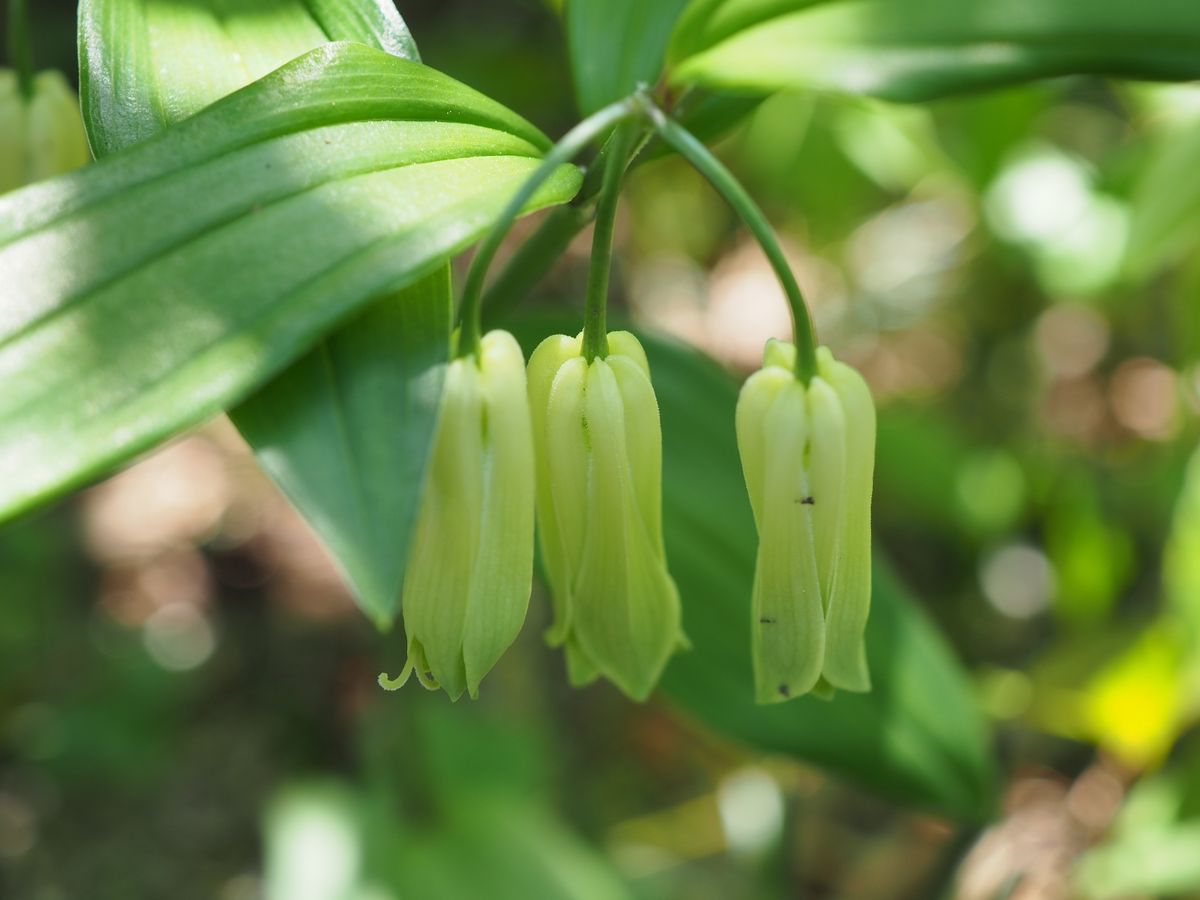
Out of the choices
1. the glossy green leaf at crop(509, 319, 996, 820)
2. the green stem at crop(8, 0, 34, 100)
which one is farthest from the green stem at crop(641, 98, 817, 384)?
the green stem at crop(8, 0, 34, 100)

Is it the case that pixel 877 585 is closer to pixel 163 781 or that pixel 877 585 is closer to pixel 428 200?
pixel 428 200

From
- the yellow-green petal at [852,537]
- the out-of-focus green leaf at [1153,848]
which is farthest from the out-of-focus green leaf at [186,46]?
the out-of-focus green leaf at [1153,848]

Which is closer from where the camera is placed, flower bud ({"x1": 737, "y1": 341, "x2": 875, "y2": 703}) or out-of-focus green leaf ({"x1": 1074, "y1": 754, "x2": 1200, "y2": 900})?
flower bud ({"x1": 737, "y1": 341, "x2": 875, "y2": 703})

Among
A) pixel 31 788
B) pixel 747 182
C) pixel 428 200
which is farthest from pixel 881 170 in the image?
pixel 31 788

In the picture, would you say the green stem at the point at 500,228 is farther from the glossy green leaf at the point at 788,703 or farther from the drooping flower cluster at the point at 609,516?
the glossy green leaf at the point at 788,703

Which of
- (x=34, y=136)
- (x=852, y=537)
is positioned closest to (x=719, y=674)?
(x=852, y=537)

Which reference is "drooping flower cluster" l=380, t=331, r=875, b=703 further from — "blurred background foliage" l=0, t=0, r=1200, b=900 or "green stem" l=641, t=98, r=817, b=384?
"blurred background foliage" l=0, t=0, r=1200, b=900
